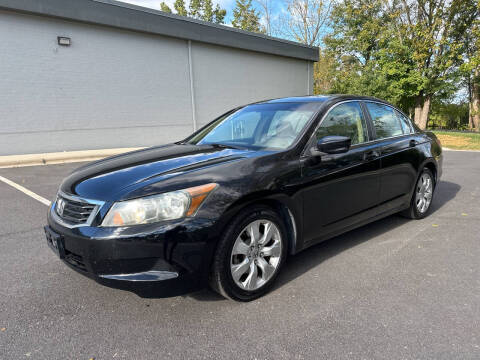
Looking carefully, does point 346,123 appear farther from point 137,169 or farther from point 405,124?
point 137,169

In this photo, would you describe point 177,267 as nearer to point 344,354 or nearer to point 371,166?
point 344,354

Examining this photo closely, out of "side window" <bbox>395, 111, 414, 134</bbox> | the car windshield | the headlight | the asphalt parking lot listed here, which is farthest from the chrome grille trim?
"side window" <bbox>395, 111, 414, 134</bbox>

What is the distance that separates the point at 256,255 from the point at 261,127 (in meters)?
1.40

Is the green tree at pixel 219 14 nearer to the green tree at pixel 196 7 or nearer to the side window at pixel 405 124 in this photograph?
the green tree at pixel 196 7

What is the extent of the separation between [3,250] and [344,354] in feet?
11.7

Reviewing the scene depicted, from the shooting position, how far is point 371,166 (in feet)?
12.0

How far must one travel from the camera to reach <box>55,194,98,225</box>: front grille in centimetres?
242

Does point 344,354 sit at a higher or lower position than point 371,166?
lower

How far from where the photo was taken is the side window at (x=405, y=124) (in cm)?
449

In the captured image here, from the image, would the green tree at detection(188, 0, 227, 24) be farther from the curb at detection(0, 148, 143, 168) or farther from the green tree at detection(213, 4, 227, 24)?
the curb at detection(0, 148, 143, 168)

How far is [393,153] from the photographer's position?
13.1ft

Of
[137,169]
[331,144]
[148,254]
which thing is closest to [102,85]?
[137,169]

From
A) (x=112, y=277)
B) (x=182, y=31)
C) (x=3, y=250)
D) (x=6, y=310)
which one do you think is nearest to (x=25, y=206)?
(x=3, y=250)

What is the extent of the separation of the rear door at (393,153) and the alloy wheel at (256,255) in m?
1.70
